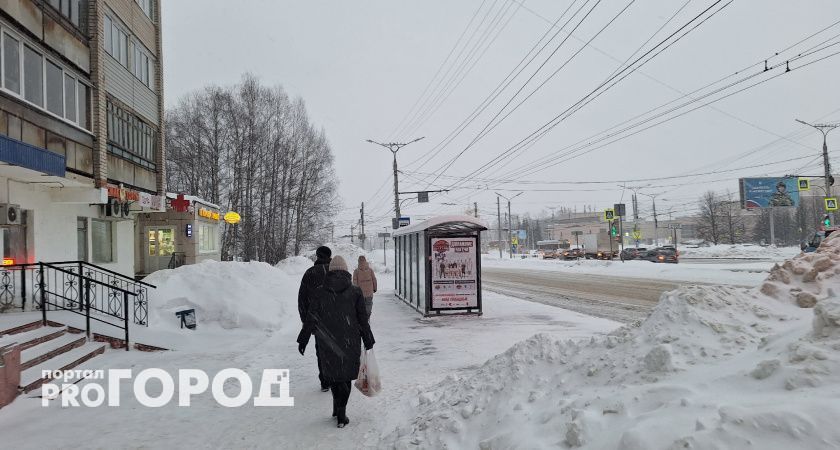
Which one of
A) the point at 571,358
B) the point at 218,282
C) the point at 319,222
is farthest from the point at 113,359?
the point at 319,222

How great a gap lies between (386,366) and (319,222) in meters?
33.7

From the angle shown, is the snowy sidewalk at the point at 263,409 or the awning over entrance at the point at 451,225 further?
the awning over entrance at the point at 451,225

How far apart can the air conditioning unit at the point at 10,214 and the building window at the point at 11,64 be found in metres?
2.56

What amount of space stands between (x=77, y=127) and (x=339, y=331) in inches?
462

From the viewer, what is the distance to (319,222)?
132 feet

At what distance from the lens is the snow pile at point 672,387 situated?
8.31ft

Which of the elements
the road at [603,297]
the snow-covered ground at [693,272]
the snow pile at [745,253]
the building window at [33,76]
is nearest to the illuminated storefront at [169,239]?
the building window at [33,76]

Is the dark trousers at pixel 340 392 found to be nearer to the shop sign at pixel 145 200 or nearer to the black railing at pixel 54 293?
the black railing at pixel 54 293

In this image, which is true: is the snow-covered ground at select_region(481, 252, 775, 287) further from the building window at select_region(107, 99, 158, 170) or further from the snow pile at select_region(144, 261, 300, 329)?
the building window at select_region(107, 99, 158, 170)

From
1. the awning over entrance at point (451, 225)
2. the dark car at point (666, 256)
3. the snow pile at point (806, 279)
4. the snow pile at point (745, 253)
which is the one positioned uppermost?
the awning over entrance at point (451, 225)

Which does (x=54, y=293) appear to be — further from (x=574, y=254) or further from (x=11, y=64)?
(x=574, y=254)

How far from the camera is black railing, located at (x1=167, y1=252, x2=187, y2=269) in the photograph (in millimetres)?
23312

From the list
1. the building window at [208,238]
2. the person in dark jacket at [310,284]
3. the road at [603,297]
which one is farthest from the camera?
the building window at [208,238]

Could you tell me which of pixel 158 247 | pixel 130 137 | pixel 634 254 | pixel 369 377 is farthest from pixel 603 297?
pixel 634 254
